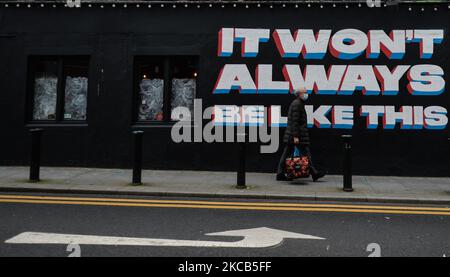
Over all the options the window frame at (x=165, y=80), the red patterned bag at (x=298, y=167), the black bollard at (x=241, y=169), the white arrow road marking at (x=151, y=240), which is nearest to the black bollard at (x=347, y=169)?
the red patterned bag at (x=298, y=167)

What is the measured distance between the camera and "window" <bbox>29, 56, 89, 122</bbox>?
11945mm

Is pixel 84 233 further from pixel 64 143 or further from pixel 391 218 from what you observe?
pixel 64 143

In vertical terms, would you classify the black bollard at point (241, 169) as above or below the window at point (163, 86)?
below

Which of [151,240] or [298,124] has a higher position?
[298,124]

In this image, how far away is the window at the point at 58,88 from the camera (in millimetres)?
11945

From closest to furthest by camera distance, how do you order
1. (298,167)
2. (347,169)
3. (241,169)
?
(347,169), (241,169), (298,167)

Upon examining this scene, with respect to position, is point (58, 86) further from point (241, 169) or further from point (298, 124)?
point (298, 124)

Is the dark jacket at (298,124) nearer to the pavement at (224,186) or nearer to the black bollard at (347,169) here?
the pavement at (224,186)

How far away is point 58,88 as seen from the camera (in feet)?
39.1

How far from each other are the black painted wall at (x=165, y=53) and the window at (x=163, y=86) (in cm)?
33

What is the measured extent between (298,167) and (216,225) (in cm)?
377

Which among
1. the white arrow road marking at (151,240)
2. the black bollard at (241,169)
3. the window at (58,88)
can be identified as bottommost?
the white arrow road marking at (151,240)

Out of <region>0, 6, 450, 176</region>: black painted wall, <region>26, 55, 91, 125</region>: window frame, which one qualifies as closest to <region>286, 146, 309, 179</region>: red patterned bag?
<region>0, 6, 450, 176</region>: black painted wall

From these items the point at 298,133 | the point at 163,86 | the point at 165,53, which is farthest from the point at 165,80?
the point at 298,133
